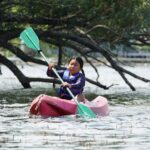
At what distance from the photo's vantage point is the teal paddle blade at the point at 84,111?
17.9 metres

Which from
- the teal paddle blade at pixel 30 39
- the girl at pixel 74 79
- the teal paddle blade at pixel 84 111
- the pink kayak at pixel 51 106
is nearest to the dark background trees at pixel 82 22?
the teal paddle blade at pixel 30 39

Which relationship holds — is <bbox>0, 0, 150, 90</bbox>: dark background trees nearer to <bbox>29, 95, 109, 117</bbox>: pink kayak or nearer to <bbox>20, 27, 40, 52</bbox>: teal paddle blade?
<bbox>20, 27, 40, 52</bbox>: teal paddle blade

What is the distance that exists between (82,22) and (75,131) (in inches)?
592

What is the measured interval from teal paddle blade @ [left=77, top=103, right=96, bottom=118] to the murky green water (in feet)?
0.81

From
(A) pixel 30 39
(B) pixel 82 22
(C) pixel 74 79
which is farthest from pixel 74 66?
(B) pixel 82 22

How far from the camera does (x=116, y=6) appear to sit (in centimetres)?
2764

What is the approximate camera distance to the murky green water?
1314 centimetres

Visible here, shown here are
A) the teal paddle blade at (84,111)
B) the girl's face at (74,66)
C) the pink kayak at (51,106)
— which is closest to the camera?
the pink kayak at (51,106)

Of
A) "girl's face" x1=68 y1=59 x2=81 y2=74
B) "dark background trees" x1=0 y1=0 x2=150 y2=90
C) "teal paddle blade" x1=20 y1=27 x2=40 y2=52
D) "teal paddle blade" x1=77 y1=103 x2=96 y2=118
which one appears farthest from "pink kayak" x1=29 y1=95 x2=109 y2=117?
"dark background trees" x1=0 y1=0 x2=150 y2=90

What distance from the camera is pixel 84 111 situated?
17.9m

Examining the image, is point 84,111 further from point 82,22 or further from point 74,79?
point 82,22

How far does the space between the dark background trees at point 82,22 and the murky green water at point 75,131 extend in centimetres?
740

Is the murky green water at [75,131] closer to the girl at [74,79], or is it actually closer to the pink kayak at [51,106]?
the pink kayak at [51,106]

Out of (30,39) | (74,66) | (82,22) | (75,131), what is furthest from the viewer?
(82,22)
